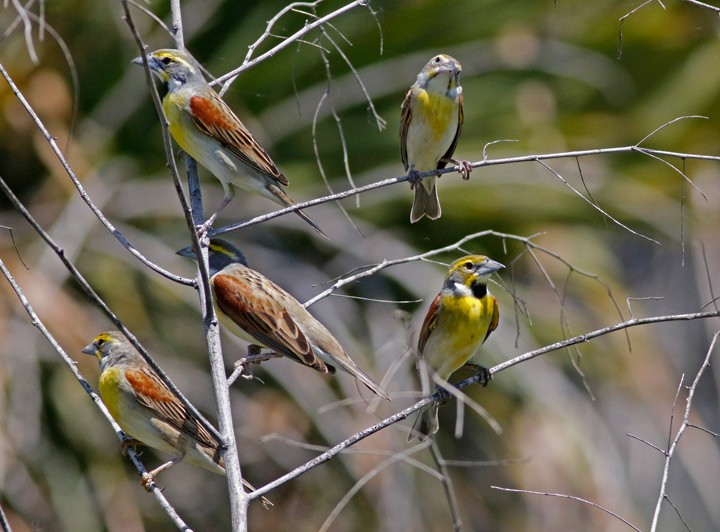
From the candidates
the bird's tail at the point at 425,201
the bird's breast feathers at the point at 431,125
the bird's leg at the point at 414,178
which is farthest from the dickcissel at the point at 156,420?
the bird's breast feathers at the point at 431,125

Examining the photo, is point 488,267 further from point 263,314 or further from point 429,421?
point 263,314

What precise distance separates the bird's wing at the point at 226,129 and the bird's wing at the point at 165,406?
1171 mm

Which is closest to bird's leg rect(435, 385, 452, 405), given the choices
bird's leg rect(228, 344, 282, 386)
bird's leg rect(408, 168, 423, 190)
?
bird's leg rect(228, 344, 282, 386)

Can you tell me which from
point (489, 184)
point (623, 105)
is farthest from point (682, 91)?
point (489, 184)

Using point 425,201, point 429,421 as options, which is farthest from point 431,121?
point 429,421

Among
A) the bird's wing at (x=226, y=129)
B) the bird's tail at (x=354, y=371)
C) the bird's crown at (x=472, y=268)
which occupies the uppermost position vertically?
the bird's wing at (x=226, y=129)

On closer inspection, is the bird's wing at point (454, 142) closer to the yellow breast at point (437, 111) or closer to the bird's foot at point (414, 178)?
the yellow breast at point (437, 111)

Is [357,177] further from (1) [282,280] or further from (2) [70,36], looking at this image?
(2) [70,36]

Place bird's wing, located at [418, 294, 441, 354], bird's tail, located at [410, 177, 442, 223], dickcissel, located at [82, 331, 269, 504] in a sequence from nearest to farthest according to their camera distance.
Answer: dickcissel, located at [82, 331, 269, 504]
bird's wing, located at [418, 294, 441, 354]
bird's tail, located at [410, 177, 442, 223]

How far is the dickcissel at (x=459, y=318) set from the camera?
4992mm

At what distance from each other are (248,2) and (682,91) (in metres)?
4.10

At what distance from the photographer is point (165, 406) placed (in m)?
4.96

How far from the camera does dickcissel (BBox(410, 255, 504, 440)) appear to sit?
4.99 meters

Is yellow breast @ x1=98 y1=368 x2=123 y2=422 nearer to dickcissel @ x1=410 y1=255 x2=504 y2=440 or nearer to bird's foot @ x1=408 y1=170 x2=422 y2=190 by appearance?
dickcissel @ x1=410 y1=255 x2=504 y2=440
